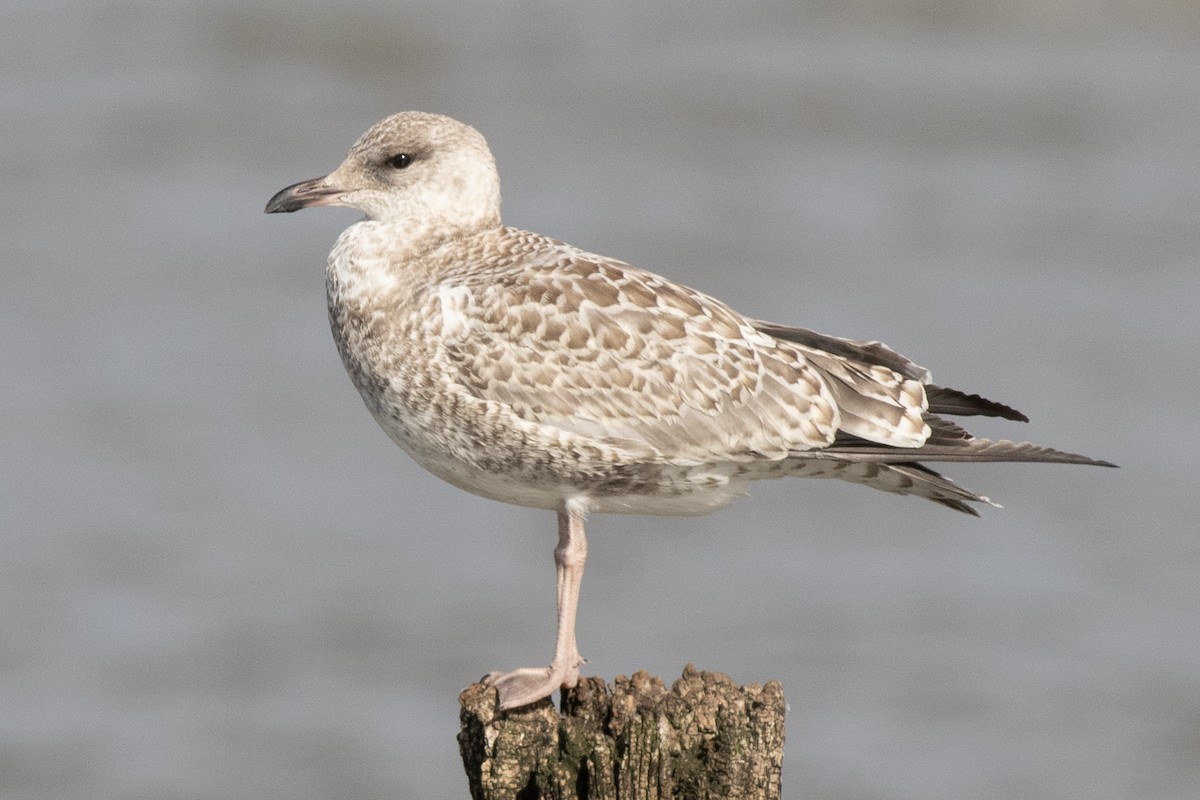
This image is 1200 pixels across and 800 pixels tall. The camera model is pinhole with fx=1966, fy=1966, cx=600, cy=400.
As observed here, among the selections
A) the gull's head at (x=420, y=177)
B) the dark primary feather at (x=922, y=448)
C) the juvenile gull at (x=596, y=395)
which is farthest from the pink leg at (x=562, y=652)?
the gull's head at (x=420, y=177)

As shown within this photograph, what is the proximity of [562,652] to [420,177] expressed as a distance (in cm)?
201

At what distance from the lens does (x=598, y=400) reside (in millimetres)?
7293

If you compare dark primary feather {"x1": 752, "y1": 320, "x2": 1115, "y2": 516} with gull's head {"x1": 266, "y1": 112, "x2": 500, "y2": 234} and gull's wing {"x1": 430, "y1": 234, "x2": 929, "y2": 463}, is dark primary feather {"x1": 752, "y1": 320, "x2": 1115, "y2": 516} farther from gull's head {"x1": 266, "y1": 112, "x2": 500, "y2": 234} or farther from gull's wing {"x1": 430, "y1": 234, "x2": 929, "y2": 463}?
gull's head {"x1": 266, "y1": 112, "x2": 500, "y2": 234}

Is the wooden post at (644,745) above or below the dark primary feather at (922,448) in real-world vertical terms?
below

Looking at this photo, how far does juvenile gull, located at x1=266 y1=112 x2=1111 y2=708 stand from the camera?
7.25 meters

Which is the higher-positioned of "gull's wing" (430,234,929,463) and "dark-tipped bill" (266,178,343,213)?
"dark-tipped bill" (266,178,343,213)

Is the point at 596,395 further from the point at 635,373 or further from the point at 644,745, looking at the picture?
the point at 644,745

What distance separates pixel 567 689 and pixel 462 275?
1.69 m

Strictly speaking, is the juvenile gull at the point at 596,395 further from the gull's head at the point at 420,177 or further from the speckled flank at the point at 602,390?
the gull's head at the point at 420,177

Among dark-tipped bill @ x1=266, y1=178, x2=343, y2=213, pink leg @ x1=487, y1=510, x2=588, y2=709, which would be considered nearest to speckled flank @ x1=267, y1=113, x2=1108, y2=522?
pink leg @ x1=487, y1=510, x2=588, y2=709

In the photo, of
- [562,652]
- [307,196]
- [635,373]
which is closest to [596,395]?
[635,373]

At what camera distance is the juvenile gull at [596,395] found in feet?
23.8

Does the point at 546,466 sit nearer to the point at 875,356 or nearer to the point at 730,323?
the point at 730,323

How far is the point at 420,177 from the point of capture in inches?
310
